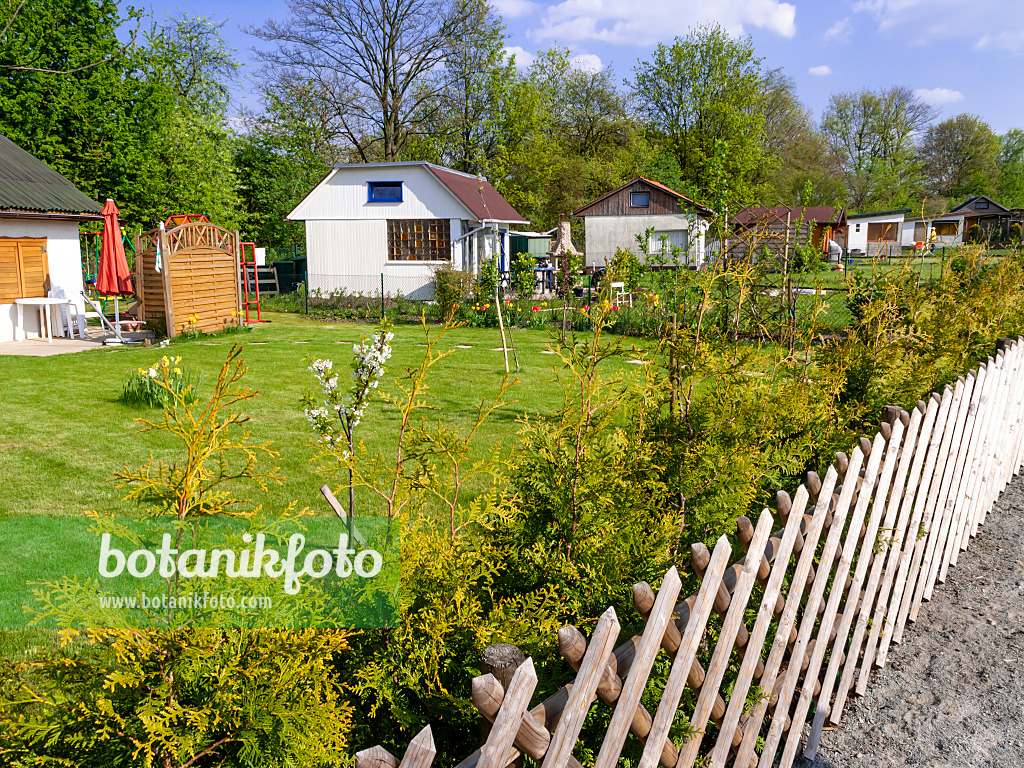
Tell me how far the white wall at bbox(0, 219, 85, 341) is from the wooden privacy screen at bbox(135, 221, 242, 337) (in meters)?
1.62

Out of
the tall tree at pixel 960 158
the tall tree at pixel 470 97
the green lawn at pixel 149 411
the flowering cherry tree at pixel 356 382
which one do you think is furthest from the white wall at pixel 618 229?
the tall tree at pixel 960 158

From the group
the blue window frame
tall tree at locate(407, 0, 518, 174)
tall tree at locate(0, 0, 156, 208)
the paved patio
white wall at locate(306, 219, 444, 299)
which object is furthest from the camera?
tall tree at locate(407, 0, 518, 174)

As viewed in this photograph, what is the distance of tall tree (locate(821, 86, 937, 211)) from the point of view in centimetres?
6462

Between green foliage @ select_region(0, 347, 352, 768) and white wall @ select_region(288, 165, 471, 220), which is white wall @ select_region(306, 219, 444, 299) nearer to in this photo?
white wall @ select_region(288, 165, 471, 220)

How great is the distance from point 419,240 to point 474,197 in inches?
105

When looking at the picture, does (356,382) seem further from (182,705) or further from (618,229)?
(618,229)

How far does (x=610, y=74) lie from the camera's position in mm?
49656

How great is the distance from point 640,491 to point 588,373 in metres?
0.49

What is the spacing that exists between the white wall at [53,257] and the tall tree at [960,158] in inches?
2880

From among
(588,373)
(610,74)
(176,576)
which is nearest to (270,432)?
(588,373)

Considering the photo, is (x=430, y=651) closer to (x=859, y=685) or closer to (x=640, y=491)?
(x=640, y=491)

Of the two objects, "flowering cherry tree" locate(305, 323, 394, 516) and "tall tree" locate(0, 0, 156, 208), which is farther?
"tall tree" locate(0, 0, 156, 208)

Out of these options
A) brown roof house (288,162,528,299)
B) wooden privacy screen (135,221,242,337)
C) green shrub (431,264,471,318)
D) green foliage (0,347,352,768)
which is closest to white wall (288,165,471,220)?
brown roof house (288,162,528,299)

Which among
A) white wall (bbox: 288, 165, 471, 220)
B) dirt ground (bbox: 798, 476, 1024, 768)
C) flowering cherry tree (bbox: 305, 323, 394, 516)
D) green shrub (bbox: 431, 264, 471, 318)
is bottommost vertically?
dirt ground (bbox: 798, 476, 1024, 768)
